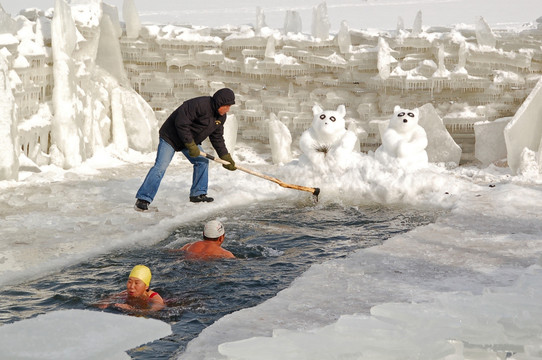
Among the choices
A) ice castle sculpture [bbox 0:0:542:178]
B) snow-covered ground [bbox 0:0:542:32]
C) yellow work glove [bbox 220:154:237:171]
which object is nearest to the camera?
yellow work glove [bbox 220:154:237:171]

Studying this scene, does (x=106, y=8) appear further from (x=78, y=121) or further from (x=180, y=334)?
(x=180, y=334)

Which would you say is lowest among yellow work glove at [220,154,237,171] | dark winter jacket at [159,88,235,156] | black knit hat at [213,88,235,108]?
yellow work glove at [220,154,237,171]

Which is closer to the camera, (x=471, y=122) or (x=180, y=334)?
(x=180, y=334)

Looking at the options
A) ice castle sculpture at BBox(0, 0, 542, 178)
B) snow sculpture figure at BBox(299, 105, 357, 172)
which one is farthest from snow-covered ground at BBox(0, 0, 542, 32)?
snow sculpture figure at BBox(299, 105, 357, 172)

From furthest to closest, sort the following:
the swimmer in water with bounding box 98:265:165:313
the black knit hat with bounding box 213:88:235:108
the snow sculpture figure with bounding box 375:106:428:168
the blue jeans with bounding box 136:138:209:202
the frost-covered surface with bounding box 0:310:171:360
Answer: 1. the snow sculpture figure with bounding box 375:106:428:168
2. the blue jeans with bounding box 136:138:209:202
3. the black knit hat with bounding box 213:88:235:108
4. the swimmer in water with bounding box 98:265:165:313
5. the frost-covered surface with bounding box 0:310:171:360

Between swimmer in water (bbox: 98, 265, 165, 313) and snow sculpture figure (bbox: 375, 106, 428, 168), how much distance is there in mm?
5134

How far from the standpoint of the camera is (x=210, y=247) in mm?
7473

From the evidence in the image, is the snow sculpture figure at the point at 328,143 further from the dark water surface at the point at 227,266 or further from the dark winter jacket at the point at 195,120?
the dark winter jacket at the point at 195,120

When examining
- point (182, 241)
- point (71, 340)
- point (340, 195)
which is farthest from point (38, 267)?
point (340, 195)

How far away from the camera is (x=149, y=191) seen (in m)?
9.27

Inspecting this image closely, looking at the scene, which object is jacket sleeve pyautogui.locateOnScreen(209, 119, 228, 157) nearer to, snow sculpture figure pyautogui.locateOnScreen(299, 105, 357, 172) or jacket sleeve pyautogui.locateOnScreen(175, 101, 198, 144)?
jacket sleeve pyautogui.locateOnScreen(175, 101, 198, 144)

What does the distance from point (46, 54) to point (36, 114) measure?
3.13 feet

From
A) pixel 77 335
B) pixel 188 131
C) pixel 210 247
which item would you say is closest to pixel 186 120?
pixel 188 131

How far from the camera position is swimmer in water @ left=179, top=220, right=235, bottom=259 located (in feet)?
24.4
